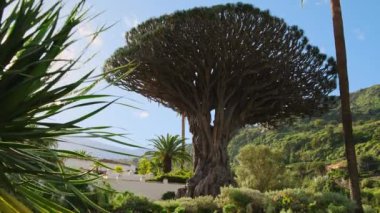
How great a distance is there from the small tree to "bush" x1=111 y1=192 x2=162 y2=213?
19.6 metres

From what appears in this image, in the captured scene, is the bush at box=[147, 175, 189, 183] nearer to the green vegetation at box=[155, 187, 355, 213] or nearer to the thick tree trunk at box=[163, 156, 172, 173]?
the thick tree trunk at box=[163, 156, 172, 173]

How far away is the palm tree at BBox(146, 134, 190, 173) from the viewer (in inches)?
1886

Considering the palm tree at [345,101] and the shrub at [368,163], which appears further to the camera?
the shrub at [368,163]

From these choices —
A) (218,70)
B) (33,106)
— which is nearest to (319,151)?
(218,70)

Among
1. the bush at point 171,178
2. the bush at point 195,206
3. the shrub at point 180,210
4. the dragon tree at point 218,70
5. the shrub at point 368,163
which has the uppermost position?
the dragon tree at point 218,70

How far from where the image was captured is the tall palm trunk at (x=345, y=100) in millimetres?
16750

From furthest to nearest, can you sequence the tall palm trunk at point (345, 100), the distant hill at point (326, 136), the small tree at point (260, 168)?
the distant hill at point (326, 136) → the small tree at point (260, 168) → the tall palm trunk at point (345, 100)

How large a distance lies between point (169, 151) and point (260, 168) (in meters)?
10.1

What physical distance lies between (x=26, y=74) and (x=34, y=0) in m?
0.51

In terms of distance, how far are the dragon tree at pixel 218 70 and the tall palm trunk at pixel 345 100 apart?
10916 millimetres

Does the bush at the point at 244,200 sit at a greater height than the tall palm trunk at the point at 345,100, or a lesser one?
lesser

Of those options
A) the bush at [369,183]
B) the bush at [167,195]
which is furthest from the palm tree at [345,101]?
the bush at [369,183]

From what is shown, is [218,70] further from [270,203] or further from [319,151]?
[319,151]

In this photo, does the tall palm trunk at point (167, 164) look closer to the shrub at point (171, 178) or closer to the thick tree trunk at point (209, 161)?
the shrub at point (171, 178)
